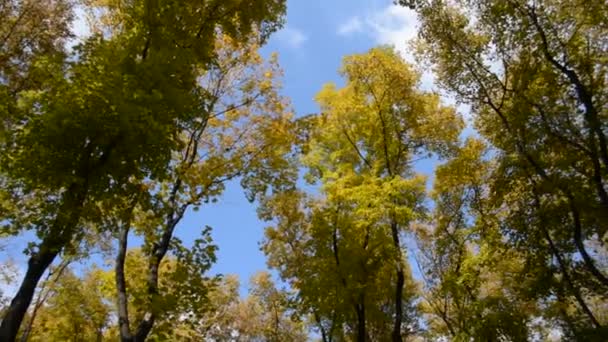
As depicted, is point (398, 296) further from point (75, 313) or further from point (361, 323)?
point (75, 313)

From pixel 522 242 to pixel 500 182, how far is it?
5.13 ft

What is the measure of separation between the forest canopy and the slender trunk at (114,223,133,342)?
0.11 ft

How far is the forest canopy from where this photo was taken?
6.78 m

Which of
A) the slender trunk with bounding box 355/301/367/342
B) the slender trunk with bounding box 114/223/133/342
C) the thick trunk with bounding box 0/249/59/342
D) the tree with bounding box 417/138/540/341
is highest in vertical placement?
the tree with bounding box 417/138/540/341

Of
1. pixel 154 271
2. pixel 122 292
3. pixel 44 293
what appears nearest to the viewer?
pixel 122 292

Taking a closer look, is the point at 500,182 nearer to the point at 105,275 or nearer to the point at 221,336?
the point at 105,275

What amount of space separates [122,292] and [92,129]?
3.29 m

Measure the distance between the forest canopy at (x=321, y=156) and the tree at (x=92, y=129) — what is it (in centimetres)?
3

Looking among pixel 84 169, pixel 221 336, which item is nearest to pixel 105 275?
pixel 84 169

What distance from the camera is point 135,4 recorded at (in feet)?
26.8

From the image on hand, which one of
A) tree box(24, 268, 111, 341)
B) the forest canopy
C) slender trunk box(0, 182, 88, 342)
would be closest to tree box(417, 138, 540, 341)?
the forest canopy

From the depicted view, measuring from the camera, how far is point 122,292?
848cm

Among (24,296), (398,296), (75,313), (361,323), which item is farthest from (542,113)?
(75,313)

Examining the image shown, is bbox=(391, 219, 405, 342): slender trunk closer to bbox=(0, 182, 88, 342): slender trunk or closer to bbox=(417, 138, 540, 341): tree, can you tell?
bbox=(417, 138, 540, 341): tree
